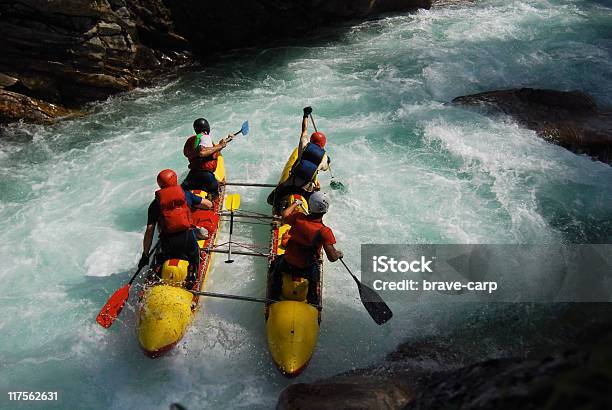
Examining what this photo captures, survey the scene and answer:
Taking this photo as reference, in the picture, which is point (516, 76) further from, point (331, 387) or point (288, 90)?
point (331, 387)

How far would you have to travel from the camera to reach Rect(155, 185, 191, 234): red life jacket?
16.4 feet

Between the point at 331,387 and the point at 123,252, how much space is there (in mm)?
3813

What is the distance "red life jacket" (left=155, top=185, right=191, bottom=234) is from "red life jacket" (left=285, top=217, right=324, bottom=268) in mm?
1243

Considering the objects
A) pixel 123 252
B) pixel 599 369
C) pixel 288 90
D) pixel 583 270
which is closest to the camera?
pixel 599 369

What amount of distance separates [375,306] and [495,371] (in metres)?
2.40

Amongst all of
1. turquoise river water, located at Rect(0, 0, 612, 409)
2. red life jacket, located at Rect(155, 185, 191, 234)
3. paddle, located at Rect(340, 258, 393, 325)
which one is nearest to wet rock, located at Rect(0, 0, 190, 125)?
turquoise river water, located at Rect(0, 0, 612, 409)

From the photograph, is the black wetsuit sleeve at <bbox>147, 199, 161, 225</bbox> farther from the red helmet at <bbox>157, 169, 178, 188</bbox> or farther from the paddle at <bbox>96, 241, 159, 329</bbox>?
the paddle at <bbox>96, 241, 159, 329</bbox>

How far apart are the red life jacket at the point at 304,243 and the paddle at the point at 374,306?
401mm

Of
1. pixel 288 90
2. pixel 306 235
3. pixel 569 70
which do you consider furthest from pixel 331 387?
pixel 569 70

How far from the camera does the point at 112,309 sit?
4.97m

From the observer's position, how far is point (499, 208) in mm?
6898

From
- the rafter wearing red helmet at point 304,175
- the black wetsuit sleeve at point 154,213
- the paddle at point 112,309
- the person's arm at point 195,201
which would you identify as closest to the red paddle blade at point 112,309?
the paddle at point 112,309

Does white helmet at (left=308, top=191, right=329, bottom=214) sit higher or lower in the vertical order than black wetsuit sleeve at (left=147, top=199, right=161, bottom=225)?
higher

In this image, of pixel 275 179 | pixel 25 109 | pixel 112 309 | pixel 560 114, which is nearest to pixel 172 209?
pixel 112 309
